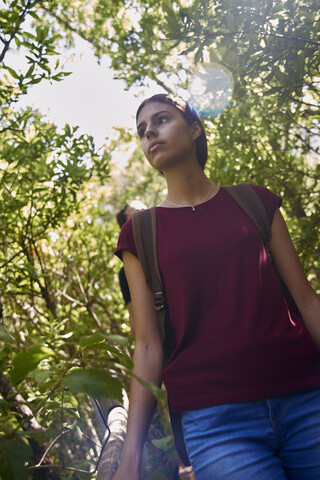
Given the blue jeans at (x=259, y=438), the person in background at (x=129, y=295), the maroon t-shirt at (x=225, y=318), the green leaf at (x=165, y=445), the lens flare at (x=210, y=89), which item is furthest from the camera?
the lens flare at (x=210, y=89)

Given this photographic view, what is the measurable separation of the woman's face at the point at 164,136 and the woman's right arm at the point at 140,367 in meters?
0.48

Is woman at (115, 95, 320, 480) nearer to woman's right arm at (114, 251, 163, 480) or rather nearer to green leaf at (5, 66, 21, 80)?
woman's right arm at (114, 251, 163, 480)

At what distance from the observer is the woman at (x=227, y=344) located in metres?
1.32

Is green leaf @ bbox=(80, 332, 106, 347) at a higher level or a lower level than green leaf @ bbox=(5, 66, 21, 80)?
lower

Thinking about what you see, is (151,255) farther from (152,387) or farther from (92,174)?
(92,174)

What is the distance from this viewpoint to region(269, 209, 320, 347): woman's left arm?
5.39ft

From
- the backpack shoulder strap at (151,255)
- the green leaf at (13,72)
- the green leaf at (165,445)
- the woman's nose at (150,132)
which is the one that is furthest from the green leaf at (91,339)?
the green leaf at (165,445)

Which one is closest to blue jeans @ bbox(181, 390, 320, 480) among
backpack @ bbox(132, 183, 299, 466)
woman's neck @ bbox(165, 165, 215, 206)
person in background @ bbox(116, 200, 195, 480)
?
backpack @ bbox(132, 183, 299, 466)

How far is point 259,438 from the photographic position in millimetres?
1307

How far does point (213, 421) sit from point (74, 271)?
16.2 ft

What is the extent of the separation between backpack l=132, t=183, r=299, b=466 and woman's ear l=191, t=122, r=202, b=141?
0.35 meters

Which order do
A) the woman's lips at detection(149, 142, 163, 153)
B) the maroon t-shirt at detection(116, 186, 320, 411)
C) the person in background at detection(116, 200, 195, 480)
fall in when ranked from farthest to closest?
the person in background at detection(116, 200, 195, 480)
the woman's lips at detection(149, 142, 163, 153)
the maroon t-shirt at detection(116, 186, 320, 411)

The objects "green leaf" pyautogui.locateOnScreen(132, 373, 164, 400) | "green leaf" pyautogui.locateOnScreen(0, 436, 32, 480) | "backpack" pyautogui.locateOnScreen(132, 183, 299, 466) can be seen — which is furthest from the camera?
"backpack" pyautogui.locateOnScreen(132, 183, 299, 466)

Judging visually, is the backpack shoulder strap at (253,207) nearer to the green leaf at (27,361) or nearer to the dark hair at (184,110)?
the dark hair at (184,110)
